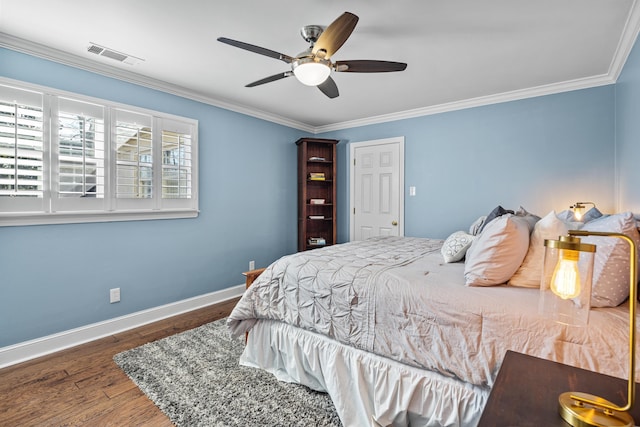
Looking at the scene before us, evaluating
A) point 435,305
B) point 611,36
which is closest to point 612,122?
point 611,36

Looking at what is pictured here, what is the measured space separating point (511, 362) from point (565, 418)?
30 centimetres

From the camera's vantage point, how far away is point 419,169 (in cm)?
411

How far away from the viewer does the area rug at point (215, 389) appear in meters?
1.76

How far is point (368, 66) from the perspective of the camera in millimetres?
2172

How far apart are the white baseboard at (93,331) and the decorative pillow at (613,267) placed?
3.47m

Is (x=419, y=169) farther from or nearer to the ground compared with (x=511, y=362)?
farther from the ground

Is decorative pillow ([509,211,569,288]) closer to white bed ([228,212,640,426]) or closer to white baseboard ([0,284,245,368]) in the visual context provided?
white bed ([228,212,640,426])

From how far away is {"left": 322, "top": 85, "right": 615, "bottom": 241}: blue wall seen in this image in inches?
120

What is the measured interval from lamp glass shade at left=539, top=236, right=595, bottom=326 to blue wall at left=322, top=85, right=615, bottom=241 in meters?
2.93

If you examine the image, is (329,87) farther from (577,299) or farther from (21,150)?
(21,150)

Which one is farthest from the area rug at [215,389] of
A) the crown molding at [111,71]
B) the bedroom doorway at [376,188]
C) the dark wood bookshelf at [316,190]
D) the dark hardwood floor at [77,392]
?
the bedroom doorway at [376,188]

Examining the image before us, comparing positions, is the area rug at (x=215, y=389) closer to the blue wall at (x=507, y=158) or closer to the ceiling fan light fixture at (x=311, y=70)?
the ceiling fan light fixture at (x=311, y=70)

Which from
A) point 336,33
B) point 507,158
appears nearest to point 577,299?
point 336,33

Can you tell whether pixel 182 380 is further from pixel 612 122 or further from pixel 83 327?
pixel 612 122
